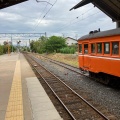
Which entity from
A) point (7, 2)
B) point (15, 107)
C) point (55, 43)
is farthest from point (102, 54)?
point (55, 43)

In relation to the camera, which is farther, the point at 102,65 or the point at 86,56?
the point at 86,56

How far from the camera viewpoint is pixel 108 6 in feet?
70.1

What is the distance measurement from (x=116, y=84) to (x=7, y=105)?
614cm

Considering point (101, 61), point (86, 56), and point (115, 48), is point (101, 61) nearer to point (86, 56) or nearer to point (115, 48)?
point (115, 48)

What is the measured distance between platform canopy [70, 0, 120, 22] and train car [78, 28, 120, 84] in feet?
13.1

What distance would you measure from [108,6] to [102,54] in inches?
328

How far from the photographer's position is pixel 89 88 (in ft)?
48.2

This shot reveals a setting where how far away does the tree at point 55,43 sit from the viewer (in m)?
74.8

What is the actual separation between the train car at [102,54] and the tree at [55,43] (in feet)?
186

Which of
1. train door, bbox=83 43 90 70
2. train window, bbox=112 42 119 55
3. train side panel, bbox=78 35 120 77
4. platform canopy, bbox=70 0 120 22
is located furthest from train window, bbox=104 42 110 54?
platform canopy, bbox=70 0 120 22

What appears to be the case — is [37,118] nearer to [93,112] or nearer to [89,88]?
[93,112]

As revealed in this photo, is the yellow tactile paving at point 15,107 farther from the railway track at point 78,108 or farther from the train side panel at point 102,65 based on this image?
the train side panel at point 102,65

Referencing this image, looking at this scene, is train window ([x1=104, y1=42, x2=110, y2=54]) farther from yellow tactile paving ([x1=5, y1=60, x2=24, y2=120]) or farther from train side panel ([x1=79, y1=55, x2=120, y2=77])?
yellow tactile paving ([x1=5, y1=60, x2=24, y2=120])

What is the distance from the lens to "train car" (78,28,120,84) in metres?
12.4
